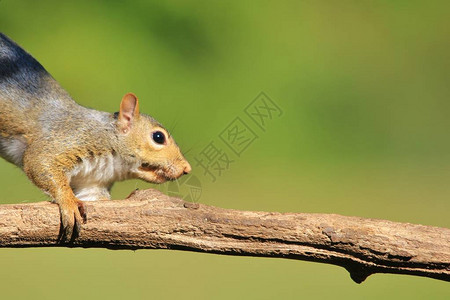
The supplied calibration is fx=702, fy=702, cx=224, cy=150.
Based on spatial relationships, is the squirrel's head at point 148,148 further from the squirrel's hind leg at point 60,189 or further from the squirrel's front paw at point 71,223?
the squirrel's front paw at point 71,223

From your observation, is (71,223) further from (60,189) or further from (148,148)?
(148,148)

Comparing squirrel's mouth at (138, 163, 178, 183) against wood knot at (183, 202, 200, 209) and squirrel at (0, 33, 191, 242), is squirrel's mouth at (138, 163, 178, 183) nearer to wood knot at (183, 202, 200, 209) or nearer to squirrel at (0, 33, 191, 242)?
squirrel at (0, 33, 191, 242)

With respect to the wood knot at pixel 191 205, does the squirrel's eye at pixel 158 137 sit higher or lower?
higher

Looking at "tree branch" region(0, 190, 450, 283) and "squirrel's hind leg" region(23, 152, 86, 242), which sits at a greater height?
"tree branch" region(0, 190, 450, 283)

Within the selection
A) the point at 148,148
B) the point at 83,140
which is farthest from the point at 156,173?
the point at 83,140

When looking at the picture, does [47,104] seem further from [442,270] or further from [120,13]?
[120,13]

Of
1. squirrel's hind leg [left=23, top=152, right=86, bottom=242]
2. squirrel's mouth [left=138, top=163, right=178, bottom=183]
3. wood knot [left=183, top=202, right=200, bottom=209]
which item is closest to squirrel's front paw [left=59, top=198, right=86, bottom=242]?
squirrel's hind leg [left=23, top=152, right=86, bottom=242]

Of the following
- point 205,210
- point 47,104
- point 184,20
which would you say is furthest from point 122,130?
point 184,20

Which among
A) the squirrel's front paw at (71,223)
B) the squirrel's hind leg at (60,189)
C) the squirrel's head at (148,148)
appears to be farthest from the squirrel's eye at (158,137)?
the squirrel's front paw at (71,223)
